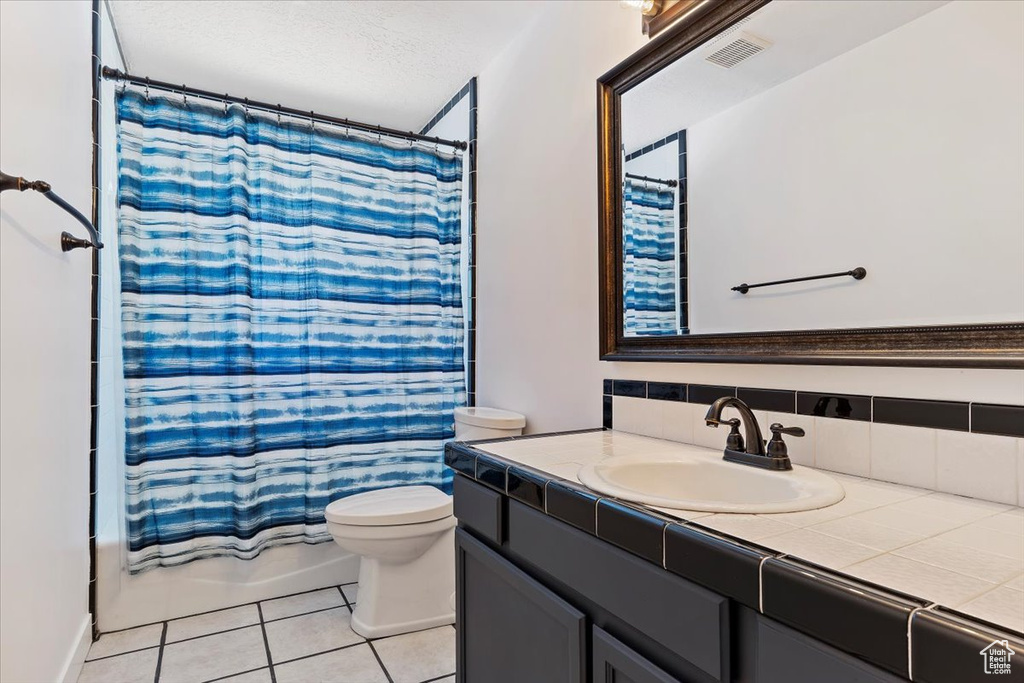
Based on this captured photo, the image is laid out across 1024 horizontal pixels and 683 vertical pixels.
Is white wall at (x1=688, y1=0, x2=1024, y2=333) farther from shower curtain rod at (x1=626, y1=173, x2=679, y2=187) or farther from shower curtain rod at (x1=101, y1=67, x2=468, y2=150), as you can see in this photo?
shower curtain rod at (x1=101, y1=67, x2=468, y2=150)

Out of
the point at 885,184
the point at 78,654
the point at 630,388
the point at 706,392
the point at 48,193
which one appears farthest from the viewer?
the point at 78,654

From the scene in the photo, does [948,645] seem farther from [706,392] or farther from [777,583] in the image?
[706,392]

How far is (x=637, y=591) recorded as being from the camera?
815mm

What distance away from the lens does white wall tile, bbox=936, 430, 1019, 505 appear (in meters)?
0.86

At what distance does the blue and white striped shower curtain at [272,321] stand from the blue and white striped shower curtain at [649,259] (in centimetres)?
115

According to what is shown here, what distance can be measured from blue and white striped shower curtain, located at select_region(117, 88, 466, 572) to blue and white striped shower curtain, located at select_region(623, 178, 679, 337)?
115 centimetres

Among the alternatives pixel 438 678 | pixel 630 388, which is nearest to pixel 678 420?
pixel 630 388

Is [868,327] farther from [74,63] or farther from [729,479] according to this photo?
[74,63]

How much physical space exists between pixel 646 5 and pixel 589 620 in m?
1.57

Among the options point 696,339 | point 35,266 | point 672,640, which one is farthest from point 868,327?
point 35,266

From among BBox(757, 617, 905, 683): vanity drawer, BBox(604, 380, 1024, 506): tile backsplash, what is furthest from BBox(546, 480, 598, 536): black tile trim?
BBox(604, 380, 1024, 506): tile backsplash

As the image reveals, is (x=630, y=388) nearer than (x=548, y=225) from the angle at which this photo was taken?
Yes

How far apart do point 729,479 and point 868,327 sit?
0.40m

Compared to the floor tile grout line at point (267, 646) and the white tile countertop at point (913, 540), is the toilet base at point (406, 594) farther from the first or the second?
the white tile countertop at point (913, 540)
